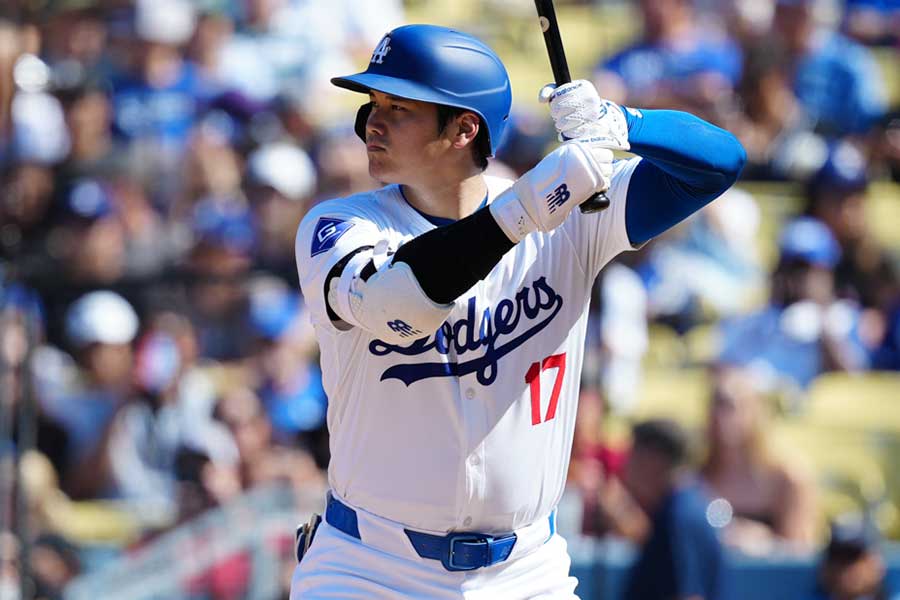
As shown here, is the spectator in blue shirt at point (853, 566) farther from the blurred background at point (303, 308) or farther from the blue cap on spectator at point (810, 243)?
the blue cap on spectator at point (810, 243)

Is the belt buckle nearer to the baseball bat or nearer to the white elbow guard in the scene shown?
the white elbow guard

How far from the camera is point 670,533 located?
4.85 meters

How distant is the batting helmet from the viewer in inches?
109

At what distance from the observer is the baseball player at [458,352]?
2725mm

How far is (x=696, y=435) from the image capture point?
508 cm

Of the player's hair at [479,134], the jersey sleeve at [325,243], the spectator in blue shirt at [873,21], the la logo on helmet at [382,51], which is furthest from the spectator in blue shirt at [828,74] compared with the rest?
the jersey sleeve at [325,243]

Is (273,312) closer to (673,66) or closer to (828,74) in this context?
(673,66)

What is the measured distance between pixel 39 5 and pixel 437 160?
327 cm

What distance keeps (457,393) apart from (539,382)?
185 mm

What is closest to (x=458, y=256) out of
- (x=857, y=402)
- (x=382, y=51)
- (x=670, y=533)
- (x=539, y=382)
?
(x=539, y=382)

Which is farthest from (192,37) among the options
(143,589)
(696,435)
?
(696,435)

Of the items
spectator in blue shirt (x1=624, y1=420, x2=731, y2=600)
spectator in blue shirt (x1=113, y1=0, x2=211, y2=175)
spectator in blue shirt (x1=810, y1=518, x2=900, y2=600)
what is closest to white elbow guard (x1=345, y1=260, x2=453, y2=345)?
spectator in blue shirt (x1=624, y1=420, x2=731, y2=600)

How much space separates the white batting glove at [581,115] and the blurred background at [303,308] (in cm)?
231

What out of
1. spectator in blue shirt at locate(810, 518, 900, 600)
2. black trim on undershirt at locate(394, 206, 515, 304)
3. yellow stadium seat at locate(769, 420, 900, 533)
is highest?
black trim on undershirt at locate(394, 206, 515, 304)
